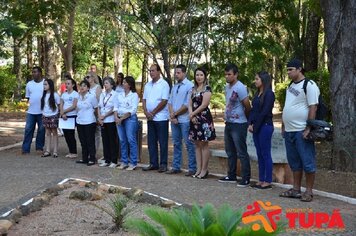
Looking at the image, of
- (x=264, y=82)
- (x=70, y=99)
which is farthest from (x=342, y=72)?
(x=70, y=99)

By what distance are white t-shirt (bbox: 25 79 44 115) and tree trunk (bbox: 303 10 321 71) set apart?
7801 millimetres

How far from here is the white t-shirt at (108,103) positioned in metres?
10.7

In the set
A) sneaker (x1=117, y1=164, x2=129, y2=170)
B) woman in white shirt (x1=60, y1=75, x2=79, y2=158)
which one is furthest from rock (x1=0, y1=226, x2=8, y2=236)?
woman in white shirt (x1=60, y1=75, x2=79, y2=158)

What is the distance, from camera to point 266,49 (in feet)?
43.2

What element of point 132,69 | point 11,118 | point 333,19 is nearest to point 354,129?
point 333,19

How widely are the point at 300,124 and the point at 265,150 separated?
3.05 feet

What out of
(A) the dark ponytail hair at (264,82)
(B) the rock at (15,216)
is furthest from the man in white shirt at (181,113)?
(B) the rock at (15,216)

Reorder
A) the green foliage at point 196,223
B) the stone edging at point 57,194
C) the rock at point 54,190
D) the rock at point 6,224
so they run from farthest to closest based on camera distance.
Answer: the rock at point 54,190 → the stone edging at point 57,194 → the rock at point 6,224 → the green foliage at point 196,223

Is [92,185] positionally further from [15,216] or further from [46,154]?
[46,154]

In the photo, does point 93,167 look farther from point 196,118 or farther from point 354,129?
point 354,129

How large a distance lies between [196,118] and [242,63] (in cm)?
467

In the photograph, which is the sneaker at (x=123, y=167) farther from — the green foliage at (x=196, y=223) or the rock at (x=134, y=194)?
the green foliage at (x=196, y=223)

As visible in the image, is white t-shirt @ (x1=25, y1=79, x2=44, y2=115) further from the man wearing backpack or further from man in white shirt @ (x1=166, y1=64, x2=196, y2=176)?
the man wearing backpack

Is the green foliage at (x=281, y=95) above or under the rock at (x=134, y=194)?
above
